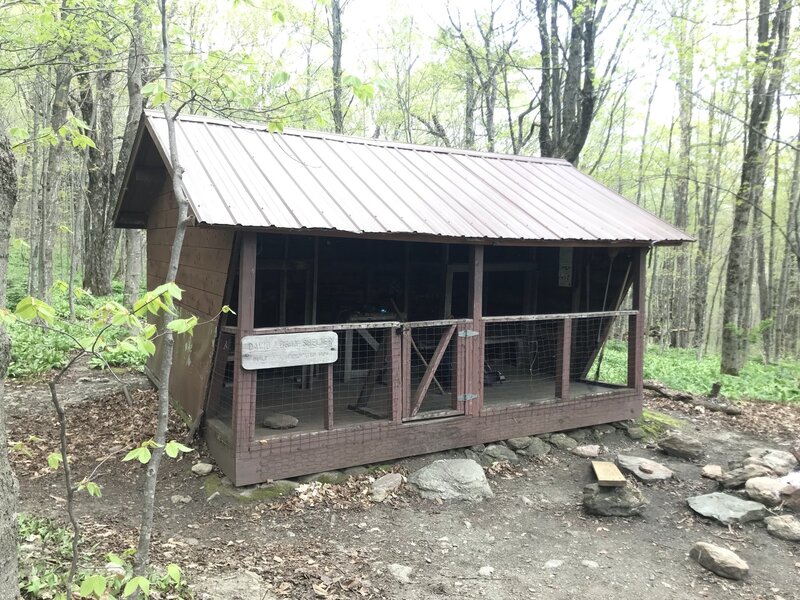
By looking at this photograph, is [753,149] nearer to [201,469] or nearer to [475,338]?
[475,338]

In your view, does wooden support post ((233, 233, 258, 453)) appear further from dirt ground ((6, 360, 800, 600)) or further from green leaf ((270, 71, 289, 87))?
green leaf ((270, 71, 289, 87))

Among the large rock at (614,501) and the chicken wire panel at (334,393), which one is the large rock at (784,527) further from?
the chicken wire panel at (334,393)

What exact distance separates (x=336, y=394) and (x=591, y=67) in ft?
30.2

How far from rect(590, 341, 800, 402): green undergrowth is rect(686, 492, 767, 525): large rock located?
472 centimetres

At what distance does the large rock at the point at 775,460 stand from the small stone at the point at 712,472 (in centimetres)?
35

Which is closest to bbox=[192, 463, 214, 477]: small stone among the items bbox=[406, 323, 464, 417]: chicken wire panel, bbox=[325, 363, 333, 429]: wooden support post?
bbox=[325, 363, 333, 429]: wooden support post

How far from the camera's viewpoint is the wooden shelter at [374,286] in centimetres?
563

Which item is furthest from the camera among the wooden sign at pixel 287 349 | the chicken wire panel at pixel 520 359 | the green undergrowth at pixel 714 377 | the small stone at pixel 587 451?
the green undergrowth at pixel 714 377

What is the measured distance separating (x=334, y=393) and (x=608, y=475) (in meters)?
3.72

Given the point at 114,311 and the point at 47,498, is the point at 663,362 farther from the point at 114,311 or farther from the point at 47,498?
the point at 114,311

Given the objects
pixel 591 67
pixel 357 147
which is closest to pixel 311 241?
pixel 357 147

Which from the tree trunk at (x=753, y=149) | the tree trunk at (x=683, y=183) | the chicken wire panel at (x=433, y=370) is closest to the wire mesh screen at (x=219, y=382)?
the chicken wire panel at (x=433, y=370)

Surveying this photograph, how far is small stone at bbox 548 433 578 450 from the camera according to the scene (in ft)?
24.2

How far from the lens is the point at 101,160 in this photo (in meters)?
16.5
